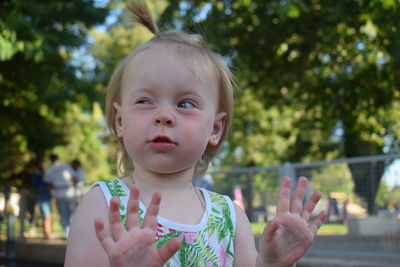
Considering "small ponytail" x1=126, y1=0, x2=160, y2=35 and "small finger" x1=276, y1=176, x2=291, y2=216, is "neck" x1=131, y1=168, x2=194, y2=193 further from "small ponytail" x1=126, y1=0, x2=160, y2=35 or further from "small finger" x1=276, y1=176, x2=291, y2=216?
"small ponytail" x1=126, y1=0, x2=160, y2=35

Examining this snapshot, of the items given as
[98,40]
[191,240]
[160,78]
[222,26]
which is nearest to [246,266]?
[191,240]

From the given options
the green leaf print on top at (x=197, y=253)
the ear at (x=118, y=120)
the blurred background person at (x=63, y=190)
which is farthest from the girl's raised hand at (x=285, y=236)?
the blurred background person at (x=63, y=190)

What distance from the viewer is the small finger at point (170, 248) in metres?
1.44

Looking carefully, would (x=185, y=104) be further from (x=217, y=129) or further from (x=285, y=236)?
(x=285, y=236)

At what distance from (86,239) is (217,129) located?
60 cm

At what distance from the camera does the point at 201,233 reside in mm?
1745

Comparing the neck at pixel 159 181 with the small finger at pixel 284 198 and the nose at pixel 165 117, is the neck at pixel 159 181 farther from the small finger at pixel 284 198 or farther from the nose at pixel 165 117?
Answer: the small finger at pixel 284 198

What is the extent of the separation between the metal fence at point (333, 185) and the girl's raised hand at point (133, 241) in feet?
17.6

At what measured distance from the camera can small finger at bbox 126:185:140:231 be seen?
1.49m

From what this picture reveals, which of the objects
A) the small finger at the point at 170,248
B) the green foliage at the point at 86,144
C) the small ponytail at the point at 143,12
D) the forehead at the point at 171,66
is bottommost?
the green foliage at the point at 86,144

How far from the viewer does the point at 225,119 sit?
203cm

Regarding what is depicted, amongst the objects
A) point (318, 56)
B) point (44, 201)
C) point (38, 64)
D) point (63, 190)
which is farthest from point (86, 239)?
point (318, 56)

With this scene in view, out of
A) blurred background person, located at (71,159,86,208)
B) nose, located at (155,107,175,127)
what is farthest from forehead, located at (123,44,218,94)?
blurred background person, located at (71,159,86,208)

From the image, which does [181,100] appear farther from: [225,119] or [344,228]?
[344,228]
